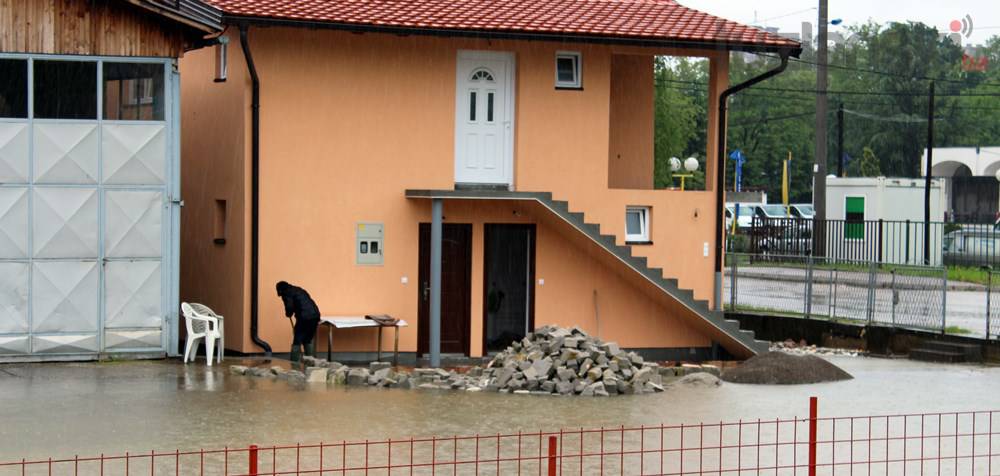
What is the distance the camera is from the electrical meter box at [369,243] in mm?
22625

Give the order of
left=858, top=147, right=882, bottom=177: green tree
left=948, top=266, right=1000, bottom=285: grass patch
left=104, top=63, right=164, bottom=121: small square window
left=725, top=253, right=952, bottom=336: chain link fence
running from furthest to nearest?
1. left=858, top=147, right=882, bottom=177: green tree
2. left=948, top=266, right=1000, bottom=285: grass patch
3. left=725, top=253, right=952, bottom=336: chain link fence
4. left=104, top=63, right=164, bottom=121: small square window

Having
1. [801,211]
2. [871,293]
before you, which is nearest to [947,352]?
[871,293]

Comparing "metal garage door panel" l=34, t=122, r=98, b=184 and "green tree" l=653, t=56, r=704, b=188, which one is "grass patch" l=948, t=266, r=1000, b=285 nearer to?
"green tree" l=653, t=56, r=704, b=188

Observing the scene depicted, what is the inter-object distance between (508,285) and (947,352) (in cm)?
759

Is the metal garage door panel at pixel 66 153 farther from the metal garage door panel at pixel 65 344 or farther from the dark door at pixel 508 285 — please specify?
the dark door at pixel 508 285

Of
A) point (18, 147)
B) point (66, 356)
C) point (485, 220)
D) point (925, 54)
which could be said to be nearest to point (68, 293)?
point (66, 356)

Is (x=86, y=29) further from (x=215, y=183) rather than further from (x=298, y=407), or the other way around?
(x=298, y=407)

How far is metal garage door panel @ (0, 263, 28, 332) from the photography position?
20016 mm

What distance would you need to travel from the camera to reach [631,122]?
2583 centimetres

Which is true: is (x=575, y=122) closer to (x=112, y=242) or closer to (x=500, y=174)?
(x=500, y=174)

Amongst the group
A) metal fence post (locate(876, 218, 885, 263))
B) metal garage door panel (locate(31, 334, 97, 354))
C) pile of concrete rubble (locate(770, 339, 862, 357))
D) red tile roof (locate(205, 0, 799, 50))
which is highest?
red tile roof (locate(205, 0, 799, 50))

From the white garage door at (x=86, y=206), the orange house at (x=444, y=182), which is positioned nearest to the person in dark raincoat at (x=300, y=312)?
the orange house at (x=444, y=182)

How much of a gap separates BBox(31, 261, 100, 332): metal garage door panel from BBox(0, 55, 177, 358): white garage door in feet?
0.05

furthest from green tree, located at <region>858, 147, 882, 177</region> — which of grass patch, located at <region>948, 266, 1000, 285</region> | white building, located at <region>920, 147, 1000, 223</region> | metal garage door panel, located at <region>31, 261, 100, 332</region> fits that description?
metal garage door panel, located at <region>31, 261, 100, 332</region>
